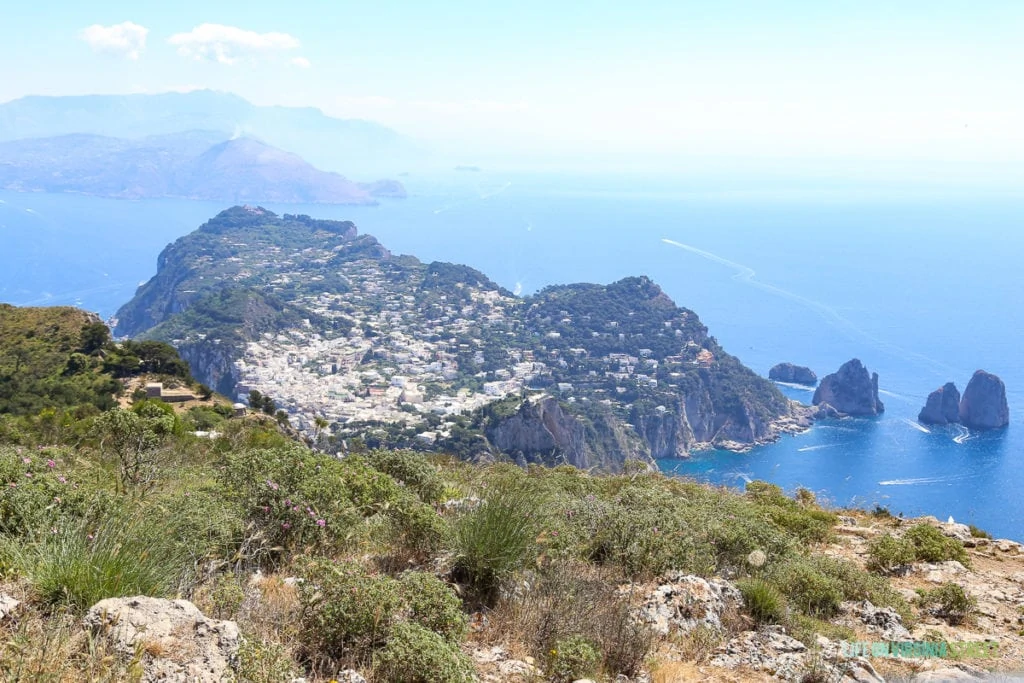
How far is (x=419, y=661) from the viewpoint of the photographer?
2.27 m

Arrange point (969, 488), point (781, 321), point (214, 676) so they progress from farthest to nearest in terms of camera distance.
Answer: point (781, 321) < point (969, 488) < point (214, 676)

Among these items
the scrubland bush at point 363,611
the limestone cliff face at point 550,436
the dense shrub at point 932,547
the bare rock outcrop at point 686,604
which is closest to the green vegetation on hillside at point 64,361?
the limestone cliff face at point 550,436

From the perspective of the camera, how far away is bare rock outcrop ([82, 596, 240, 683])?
202 cm

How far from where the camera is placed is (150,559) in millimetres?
2570

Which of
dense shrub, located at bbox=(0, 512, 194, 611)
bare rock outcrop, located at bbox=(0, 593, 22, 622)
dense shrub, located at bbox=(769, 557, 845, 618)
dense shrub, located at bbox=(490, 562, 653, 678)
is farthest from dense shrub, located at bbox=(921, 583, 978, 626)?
bare rock outcrop, located at bbox=(0, 593, 22, 622)

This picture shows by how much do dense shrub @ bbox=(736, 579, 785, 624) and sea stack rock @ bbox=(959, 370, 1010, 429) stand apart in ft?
179

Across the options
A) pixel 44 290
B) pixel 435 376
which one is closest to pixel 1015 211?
pixel 435 376

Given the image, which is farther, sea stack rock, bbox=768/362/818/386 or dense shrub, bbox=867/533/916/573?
sea stack rock, bbox=768/362/818/386

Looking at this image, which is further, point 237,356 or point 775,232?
point 775,232

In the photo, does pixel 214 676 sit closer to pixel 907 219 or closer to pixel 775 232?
pixel 775 232

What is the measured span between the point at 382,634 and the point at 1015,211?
726ft

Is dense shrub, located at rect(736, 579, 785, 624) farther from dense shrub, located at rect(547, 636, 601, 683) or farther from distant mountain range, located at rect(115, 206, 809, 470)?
distant mountain range, located at rect(115, 206, 809, 470)

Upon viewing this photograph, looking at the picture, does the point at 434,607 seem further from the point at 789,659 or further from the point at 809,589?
the point at 809,589

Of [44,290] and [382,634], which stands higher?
[382,634]
